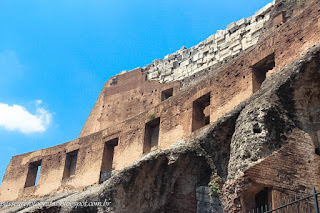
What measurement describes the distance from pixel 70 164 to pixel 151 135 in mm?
5503

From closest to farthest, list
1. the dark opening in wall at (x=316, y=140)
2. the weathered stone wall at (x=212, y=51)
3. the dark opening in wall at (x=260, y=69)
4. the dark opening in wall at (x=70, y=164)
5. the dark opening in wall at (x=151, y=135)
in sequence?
the dark opening in wall at (x=316, y=140), the dark opening in wall at (x=260, y=69), the dark opening in wall at (x=151, y=135), the dark opening in wall at (x=70, y=164), the weathered stone wall at (x=212, y=51)

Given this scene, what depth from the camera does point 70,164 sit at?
68.6 ft

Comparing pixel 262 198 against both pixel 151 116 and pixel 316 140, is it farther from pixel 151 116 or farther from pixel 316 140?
pixel 151 116

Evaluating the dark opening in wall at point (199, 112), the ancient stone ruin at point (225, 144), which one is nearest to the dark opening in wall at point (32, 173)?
the ancient stone ruin at point (225, 144)

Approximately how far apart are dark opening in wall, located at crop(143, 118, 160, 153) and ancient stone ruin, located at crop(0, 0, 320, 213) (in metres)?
0.04

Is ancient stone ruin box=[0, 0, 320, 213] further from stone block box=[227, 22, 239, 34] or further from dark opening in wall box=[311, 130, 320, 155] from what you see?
stone block box=[227, 22, 239, 34]

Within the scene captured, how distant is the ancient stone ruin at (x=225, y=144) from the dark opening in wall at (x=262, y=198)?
19 mm

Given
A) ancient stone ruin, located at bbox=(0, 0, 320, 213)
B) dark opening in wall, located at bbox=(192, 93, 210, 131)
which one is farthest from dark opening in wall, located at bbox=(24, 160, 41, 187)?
dark opening in wall, located at bbox=(192, 93, 210, 131)

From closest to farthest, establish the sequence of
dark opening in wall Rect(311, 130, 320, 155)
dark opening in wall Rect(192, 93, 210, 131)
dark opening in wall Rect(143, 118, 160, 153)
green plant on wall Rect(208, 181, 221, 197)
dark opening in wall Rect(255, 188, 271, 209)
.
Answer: dark opening in wall Rect(255, 188, 271, 209), dark opening in wall Rect(311, 130, 320, 155), green plant on wall Rect(208, 181, 221, 197), dark opening in wall Rect(192, 93, 210, 131), dark opening in wall Rect(143, 118, 160, 153)

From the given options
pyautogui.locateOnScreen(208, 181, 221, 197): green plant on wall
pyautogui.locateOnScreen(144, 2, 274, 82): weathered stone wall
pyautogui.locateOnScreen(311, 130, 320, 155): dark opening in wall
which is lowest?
pyautogui.locateOnScreen(208, 181, 221, 197): green plant on wall

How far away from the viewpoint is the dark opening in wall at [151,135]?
1661 centimetres

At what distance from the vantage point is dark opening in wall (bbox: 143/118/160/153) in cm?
1661

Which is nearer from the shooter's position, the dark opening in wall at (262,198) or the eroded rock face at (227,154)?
the dark opening in wall at (262,198)

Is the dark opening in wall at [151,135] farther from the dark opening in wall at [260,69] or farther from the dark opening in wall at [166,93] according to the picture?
the dark opening in wall at [166,93]
